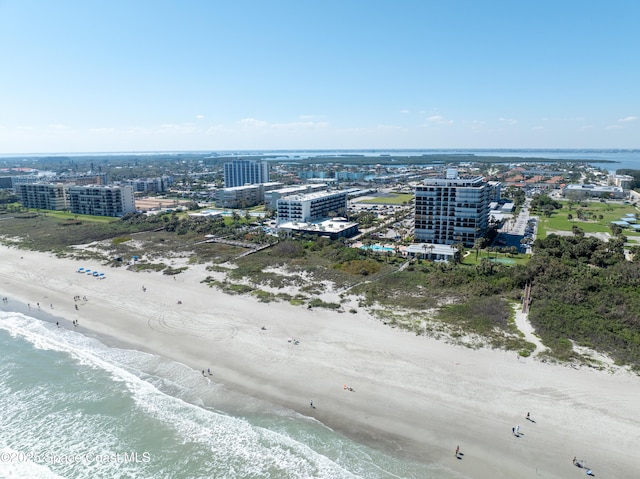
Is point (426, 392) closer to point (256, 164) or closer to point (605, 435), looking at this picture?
point (605, 435)

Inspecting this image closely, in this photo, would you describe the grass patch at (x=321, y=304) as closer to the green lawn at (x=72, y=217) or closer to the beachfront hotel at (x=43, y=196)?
the green lawn at (x=72, y=217)

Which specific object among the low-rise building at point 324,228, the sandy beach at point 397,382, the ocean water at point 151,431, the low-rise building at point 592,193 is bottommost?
the ocean water at point 151,431

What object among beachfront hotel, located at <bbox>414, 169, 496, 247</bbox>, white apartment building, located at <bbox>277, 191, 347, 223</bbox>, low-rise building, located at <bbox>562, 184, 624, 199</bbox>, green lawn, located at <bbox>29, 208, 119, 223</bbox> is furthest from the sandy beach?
low-rise building, located at <bbox>562, 184, 624, 199</bbox>

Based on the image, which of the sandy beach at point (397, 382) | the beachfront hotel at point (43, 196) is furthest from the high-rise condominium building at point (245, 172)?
the sandy beach at point (397, 382)

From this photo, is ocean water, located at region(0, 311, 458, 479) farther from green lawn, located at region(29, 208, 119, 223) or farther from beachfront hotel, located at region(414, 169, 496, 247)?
green lawn, located at region(29, 208, 119, 223)

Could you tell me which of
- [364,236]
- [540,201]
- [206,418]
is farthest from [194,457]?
[540,201]
